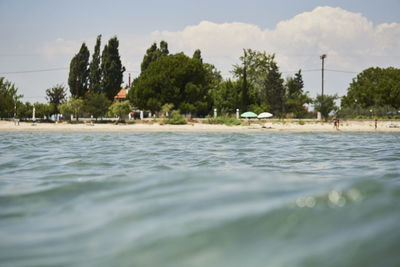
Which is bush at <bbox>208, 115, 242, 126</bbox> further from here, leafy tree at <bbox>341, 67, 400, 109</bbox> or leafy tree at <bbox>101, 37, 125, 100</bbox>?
leafy tree at <bbox>341, 67, 400, 109</bbox>

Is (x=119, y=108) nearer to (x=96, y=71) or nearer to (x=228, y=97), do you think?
(x=96, y=71)

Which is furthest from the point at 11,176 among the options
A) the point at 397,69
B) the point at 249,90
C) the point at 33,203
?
the point at 397,69

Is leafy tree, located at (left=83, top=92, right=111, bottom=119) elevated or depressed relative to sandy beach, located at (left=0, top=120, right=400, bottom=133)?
elevated

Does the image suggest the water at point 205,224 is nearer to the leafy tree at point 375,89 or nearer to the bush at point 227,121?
the bush at point 227,121

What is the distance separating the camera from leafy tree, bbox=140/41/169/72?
171ft

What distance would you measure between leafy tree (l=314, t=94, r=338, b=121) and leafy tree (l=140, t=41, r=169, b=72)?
23.9m

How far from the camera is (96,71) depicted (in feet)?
144

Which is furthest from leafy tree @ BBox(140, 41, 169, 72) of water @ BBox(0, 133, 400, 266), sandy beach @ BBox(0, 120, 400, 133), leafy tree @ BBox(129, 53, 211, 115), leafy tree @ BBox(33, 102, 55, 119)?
water @ BBox(0, 133, 400, 266)

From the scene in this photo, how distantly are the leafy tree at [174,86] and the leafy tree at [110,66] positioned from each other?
3271 mm

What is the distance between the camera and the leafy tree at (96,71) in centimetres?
4388

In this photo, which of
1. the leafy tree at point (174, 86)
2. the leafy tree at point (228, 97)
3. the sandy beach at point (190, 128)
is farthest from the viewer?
the leafy tree at point (228, 97)

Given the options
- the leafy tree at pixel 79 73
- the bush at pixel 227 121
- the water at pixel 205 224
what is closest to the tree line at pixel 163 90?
the leafy tree at pixel 79 73

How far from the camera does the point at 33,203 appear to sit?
3.93m

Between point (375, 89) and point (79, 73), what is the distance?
53.1 meters
